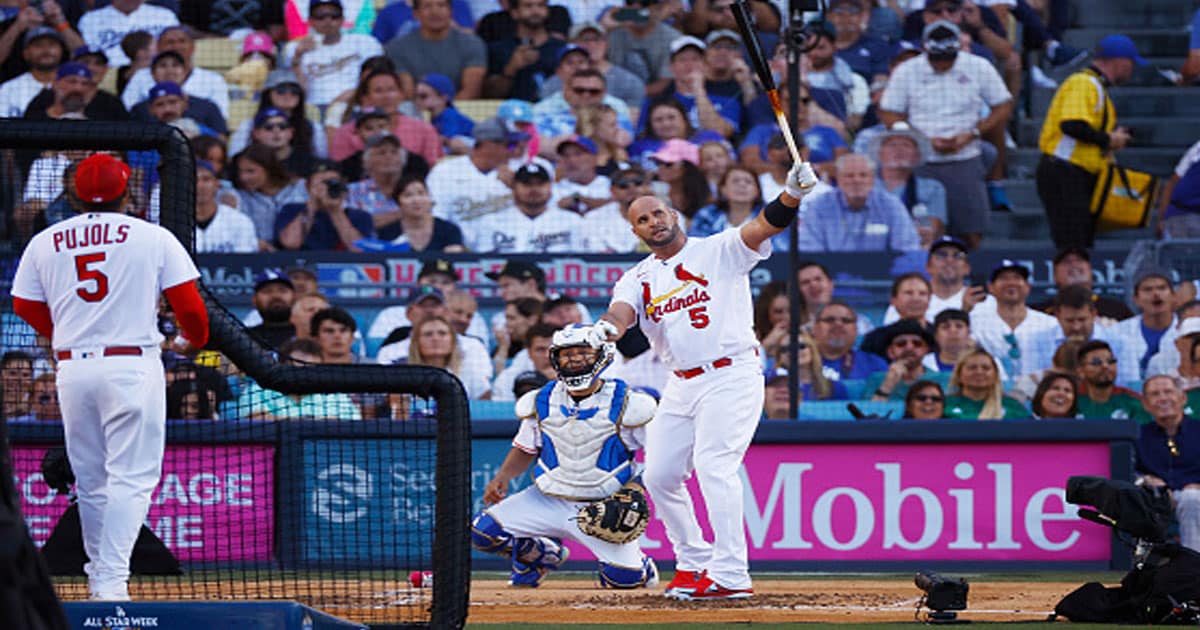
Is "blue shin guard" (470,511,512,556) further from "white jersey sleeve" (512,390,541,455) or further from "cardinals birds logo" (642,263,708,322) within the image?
"cardinals birds logo" (642,263,708,322)

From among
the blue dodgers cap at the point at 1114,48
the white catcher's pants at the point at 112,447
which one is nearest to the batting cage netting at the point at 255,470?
the white catcher's pants at the point at 112,447

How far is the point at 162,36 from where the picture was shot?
16078mm

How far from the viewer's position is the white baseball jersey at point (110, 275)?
7.77m

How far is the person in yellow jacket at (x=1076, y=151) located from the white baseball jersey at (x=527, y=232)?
3614 millimetres

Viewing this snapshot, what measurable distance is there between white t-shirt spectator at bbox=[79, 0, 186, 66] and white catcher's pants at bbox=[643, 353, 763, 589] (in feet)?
28.9

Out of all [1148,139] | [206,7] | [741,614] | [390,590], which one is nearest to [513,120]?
[206,7]

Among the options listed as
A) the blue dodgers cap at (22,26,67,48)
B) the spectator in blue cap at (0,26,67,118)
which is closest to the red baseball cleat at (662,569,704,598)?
the spectator in blue cap at (0,26,67,118)

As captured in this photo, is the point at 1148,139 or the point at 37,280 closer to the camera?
the point at 37,280

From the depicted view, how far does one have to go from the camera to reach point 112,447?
305 inches

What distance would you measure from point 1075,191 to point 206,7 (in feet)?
25.9

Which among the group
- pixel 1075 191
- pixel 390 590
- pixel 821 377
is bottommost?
pixel 390 590

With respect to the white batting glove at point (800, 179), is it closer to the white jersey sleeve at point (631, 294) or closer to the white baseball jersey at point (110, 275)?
the white jersey sleeve at point (631, 294)

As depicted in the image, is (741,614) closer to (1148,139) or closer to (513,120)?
(513,120)

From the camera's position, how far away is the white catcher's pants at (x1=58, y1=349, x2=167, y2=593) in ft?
25.2
